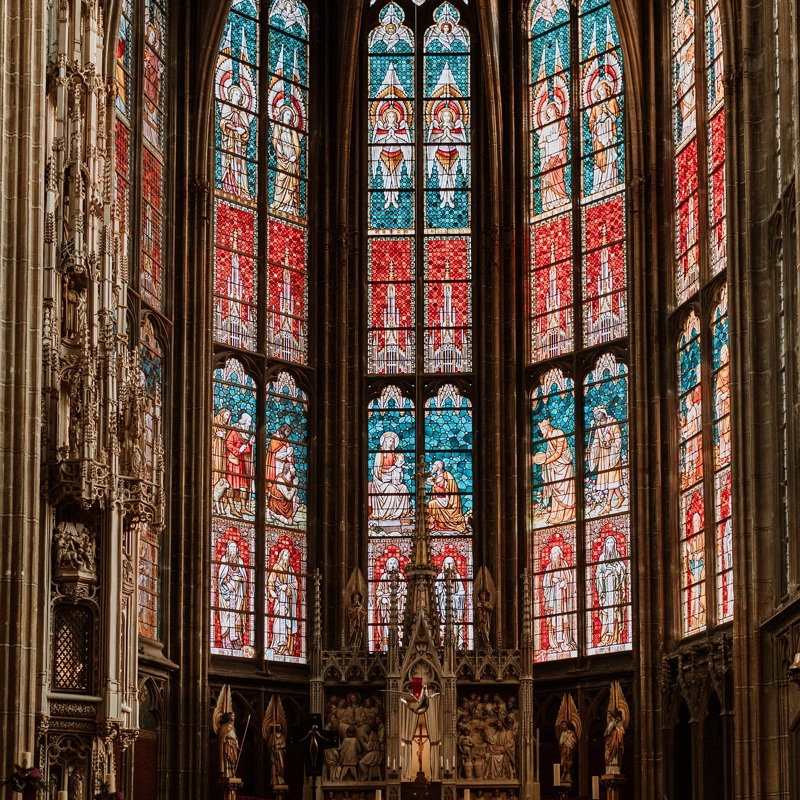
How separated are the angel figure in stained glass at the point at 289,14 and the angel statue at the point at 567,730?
1310 centimetres

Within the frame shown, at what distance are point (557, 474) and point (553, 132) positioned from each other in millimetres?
6260

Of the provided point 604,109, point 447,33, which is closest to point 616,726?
point 604,109

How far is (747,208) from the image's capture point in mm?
29312

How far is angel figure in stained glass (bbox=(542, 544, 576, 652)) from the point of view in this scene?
33719mm

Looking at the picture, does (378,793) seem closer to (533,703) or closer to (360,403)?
(533,703)

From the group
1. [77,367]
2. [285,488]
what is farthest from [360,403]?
[77,367]

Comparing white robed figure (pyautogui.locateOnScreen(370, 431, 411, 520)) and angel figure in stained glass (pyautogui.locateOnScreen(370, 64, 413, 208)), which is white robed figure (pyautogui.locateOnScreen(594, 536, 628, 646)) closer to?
white robed figure (pyautogui.locateOnScreen(370, 431, 411, 520))

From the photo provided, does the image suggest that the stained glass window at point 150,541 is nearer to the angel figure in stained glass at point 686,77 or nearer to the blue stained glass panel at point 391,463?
the blue stained glass panel at point 391,463

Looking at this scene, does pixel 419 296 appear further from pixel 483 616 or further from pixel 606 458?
pixel 483 616

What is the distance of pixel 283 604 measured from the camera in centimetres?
3412

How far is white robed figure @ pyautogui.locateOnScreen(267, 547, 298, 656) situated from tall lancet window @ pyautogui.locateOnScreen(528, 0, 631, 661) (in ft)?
13.4

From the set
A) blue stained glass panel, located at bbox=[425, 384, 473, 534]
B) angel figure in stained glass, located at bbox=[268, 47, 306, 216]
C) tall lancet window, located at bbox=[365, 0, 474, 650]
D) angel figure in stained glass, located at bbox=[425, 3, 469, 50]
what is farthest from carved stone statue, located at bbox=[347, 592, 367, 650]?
angel figure in stained glass, located at bbox=[425, 3, 469, 50]

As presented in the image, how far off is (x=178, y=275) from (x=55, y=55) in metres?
8.37

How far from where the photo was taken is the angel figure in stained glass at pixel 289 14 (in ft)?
121
